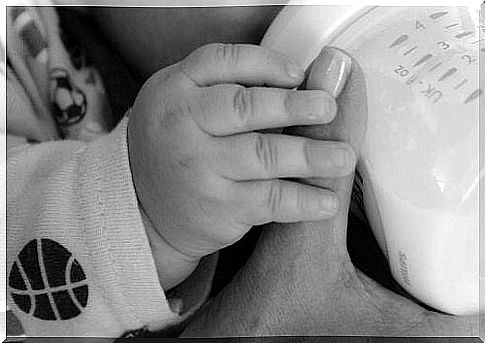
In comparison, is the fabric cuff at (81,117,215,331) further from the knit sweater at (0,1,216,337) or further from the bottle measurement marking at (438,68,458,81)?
the bottle measurement marking at (438,68,458,81)

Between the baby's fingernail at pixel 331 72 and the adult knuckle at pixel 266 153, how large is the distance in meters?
0.03

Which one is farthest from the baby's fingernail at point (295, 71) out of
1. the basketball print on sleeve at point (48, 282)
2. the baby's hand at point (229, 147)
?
the basketball print on sleeve at point (48, 282)

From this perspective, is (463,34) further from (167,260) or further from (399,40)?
(167,260)

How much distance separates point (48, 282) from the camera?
1.16 ft

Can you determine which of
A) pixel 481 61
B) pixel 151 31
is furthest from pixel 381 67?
pixel 151 31

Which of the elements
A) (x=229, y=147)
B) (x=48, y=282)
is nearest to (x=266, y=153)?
(x=229, y=147)

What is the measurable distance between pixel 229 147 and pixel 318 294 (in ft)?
0.22

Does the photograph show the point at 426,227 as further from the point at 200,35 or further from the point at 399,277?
the point at 200,35

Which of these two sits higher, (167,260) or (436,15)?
(436,15)

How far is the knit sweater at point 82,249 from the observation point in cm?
34

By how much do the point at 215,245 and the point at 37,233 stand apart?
84 mm

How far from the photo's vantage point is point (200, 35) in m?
0.38

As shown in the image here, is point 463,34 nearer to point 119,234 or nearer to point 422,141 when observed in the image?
point 422,141

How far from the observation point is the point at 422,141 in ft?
0.85
